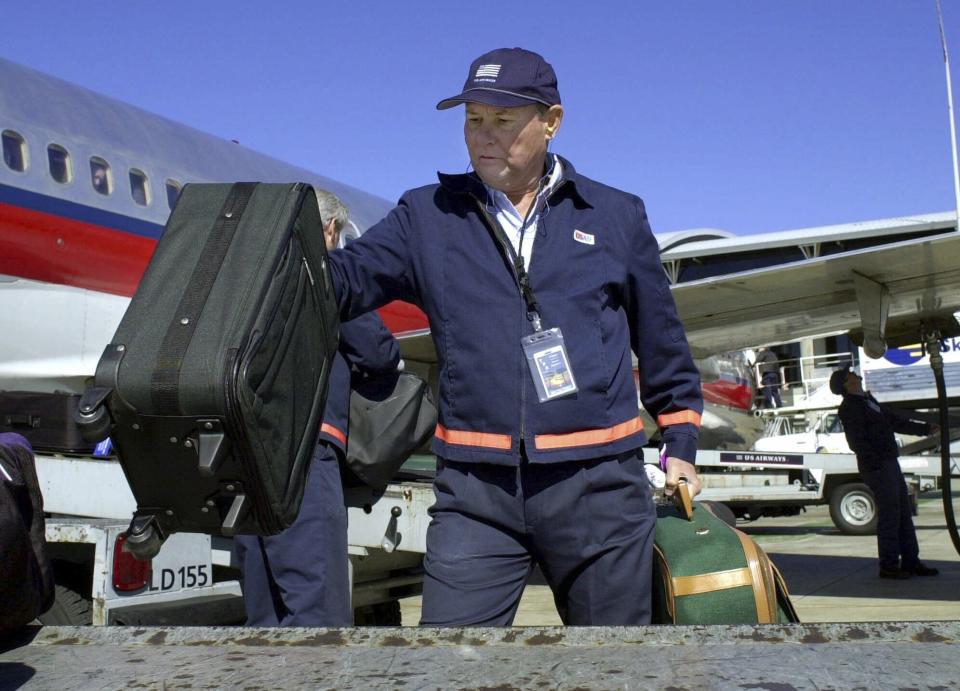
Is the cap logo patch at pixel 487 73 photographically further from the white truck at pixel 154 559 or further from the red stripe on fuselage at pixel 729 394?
the red stripe on fuselage at pixel 729 394

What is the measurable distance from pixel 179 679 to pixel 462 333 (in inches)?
42.8

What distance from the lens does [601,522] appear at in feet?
8.18

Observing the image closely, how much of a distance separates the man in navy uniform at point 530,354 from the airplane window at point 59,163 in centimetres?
801

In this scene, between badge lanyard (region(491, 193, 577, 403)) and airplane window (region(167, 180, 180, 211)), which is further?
airplane window (region(167, 180, 180, 211))

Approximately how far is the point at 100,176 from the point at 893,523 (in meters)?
7.73

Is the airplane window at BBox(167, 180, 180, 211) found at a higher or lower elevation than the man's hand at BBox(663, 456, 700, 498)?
higher

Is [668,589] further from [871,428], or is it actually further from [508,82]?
[871,428]

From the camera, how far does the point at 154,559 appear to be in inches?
172

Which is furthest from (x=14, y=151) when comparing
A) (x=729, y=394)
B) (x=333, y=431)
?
(x=729, y=394)

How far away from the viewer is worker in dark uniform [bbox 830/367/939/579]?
29.7 feet

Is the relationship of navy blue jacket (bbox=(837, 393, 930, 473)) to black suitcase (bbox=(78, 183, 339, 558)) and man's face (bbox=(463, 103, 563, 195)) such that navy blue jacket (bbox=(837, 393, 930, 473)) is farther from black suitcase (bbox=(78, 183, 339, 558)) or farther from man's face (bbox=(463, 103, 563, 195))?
black suitcase (bbox=(78, 183, 339, 558))

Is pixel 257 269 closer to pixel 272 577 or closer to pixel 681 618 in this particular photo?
pixel 681 618

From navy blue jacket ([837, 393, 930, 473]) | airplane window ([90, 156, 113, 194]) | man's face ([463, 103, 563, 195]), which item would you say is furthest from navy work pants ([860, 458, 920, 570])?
airplane window ([90, 156, 113, 194])

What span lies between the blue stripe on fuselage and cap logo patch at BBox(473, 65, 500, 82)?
25.6 ft
